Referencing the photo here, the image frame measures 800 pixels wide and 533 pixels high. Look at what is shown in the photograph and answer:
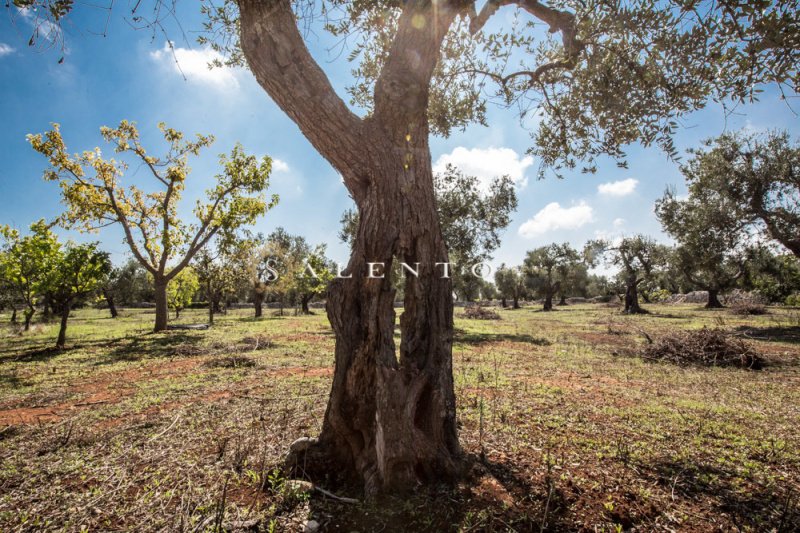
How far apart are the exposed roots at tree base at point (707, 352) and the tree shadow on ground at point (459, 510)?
1035 cm

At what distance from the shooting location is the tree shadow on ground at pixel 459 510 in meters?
2.79

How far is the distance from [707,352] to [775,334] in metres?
9.25

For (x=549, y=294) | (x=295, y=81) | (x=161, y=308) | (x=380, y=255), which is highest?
(x=295, y=81)

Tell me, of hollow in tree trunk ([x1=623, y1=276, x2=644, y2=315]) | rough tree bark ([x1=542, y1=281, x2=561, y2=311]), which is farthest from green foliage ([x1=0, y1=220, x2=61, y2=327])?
rough tree bark ([x1=542, y1=281, x2=561, y2=311])

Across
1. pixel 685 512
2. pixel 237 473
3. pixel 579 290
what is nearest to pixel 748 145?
pixel 685 512

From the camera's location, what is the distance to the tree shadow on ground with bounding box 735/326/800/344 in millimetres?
14403

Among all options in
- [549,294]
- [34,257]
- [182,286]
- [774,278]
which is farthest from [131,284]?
[774,278]

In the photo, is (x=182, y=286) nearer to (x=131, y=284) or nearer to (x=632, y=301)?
(x=131, y=284)

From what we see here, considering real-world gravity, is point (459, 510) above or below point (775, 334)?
above

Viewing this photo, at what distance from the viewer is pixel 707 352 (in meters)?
10.7

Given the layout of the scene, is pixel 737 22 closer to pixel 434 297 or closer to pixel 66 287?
pixel 434 297

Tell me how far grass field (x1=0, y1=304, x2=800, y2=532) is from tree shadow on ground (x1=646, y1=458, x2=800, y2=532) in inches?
0.7

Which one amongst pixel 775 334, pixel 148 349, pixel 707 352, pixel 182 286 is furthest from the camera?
pixel 182 286

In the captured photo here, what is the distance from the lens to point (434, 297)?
11.8 feet
